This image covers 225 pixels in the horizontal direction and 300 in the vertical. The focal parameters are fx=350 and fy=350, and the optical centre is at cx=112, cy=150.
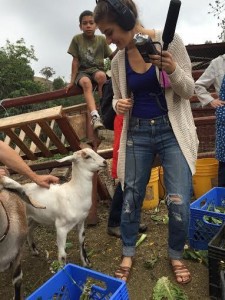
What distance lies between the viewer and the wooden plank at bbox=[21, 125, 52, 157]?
13.6ft

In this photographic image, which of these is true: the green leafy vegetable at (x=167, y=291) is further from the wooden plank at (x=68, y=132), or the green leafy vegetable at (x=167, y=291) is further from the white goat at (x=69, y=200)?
the wooden plank at (x=68, y=132)

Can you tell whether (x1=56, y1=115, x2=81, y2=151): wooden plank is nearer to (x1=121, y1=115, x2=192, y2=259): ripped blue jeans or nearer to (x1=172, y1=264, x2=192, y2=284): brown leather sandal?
(x1=121, y1=115, x2=192, y2=259): ripped blue jeans

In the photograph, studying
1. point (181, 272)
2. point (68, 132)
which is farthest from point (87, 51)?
point (181, 272)

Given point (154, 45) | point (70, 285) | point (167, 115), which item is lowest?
point (70, 285)

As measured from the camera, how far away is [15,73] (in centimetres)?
1931

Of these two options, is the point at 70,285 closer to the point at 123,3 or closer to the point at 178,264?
the point at 178,264

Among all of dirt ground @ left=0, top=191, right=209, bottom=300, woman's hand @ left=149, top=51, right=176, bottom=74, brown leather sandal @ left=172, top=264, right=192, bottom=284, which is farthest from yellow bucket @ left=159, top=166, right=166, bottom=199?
woman's hand @ left=149, top=51, right=176, bottom=74

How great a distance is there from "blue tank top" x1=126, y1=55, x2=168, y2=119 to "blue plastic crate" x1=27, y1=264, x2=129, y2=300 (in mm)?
1264

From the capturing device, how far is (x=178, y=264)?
10.3ft

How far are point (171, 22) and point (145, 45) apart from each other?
0.22 m

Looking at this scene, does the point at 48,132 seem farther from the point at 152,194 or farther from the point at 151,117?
the point at 151,117

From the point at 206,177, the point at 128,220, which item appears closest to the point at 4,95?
the point at 206,177

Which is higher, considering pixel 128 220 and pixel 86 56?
pixel 86 56

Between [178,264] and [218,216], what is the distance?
64 cm
